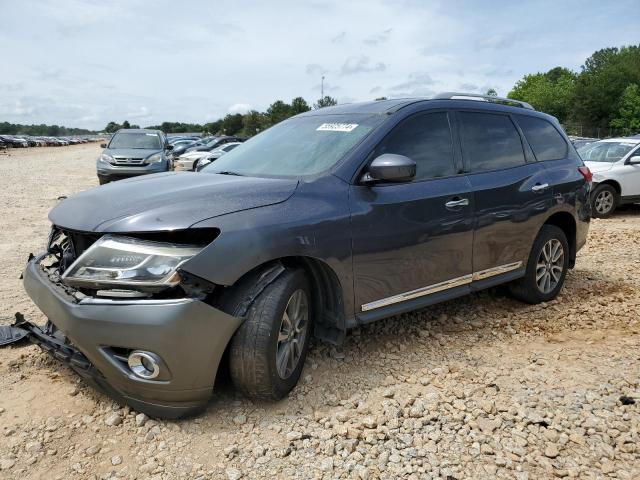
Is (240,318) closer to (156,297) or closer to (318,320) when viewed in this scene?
(156,297)

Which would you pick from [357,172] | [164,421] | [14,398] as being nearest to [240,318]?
[164,421]

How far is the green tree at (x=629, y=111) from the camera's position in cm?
4750

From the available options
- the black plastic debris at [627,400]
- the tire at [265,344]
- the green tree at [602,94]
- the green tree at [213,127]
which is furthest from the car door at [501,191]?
the green tree at [213,127]

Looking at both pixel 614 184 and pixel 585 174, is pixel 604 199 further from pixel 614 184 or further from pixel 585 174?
pixel 585 174

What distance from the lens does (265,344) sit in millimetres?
2686

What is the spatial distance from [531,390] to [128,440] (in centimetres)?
232

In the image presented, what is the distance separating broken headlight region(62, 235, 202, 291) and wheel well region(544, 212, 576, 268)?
12.1ft

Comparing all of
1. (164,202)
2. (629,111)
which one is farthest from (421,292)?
(629,111)

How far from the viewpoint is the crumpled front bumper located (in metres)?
2.44

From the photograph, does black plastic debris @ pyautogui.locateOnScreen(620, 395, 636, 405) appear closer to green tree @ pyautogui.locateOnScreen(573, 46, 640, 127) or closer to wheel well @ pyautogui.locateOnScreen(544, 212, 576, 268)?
wheel well @ pyautogui.locateOnScreen(544, 212, 576, 268)

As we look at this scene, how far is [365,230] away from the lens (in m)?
3.16

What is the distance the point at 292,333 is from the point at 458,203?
5.17 ft

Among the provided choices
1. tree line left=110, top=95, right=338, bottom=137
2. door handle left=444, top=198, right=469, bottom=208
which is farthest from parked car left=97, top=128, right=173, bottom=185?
tree line left=110, top=95, right=338, bottom=137

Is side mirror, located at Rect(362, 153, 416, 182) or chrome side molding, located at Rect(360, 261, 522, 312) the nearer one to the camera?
side mirror, located at Rect(362, 153, 416, 182)
